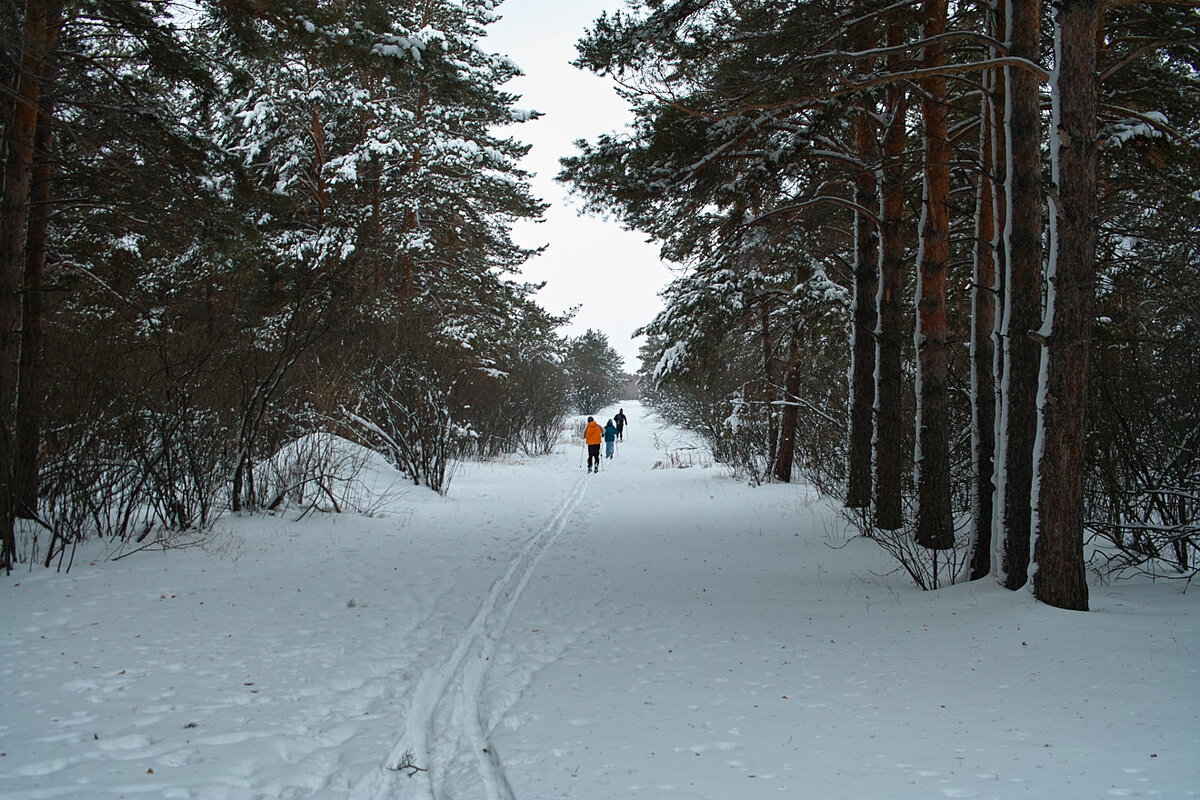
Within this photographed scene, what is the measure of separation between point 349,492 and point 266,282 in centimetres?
765

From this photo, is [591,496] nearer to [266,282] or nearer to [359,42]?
[266,282]

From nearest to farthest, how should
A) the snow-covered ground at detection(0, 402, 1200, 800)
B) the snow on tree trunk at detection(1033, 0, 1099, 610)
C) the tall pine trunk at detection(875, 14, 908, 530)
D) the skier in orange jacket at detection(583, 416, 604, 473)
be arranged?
1. the snow-covered ground at detection(0, 402, 1200, 800)
2. the snow on tree trunk at detection(1033, 0, 1099, 610)
3. the tall pine trunk at detection(875, 14, 908, 530)
4. the skier in orange jacket at detection(583, 416, 604, 473)

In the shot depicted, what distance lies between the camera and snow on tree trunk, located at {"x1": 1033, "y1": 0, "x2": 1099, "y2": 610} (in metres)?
5.06

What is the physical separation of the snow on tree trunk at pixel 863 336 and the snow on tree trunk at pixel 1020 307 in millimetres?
4472

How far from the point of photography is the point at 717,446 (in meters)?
21.8

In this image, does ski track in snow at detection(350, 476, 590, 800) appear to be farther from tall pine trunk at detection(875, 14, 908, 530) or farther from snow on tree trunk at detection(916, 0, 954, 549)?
tall pine trunk at detection(875, 14, 908, 530)

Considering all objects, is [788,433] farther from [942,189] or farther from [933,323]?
[942,189]

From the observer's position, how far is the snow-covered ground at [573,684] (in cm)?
318

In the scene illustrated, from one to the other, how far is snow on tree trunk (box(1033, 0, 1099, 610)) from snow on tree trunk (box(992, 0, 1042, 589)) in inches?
23.8

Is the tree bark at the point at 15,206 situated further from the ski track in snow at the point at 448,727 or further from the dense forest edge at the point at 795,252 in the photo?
the ski track in snow at the point at 448,727

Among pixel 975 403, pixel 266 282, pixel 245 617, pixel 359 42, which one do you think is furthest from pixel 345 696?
pixel 266 282

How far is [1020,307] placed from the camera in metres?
5.82

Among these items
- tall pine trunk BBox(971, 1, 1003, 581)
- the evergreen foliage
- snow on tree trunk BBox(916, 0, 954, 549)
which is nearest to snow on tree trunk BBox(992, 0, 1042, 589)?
the evergreen foliage

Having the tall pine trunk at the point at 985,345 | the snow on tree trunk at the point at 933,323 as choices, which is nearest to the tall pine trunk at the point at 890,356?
the snow on tree trunk at the point at 933,323
